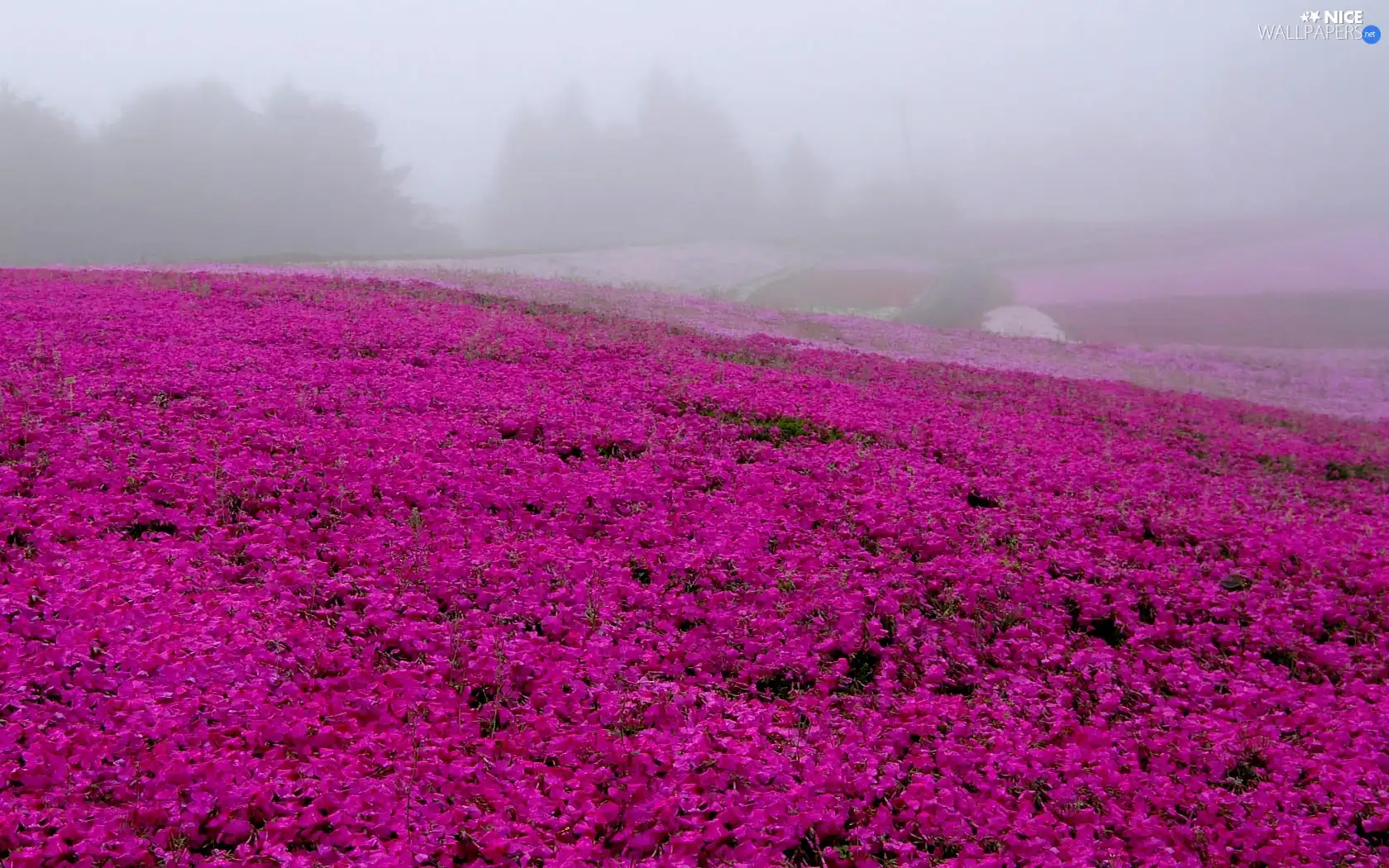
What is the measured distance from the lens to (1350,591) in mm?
9516

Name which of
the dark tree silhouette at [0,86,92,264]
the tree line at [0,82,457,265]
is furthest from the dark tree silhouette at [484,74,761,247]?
the dark tree silhouette at [0,86,92,264]

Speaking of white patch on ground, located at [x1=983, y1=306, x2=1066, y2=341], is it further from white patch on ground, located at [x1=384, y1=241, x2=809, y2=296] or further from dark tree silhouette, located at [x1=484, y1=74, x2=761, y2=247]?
dark tree silhouette, located at [x1=484, y1=74, x2=761, y2=247]

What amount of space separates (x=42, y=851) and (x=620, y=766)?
3.16 metres

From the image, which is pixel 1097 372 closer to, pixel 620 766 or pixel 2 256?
pixel 620 766

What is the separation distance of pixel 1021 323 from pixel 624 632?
40504mm

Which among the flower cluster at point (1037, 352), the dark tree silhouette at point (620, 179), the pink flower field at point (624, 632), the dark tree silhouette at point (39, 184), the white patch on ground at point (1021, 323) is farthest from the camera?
the dark tree silhouette at point (620, 179)

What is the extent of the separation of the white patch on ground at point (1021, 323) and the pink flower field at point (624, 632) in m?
26.3

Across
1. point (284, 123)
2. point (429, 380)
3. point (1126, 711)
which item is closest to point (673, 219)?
point (284, 123)

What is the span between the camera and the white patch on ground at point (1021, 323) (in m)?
39.2

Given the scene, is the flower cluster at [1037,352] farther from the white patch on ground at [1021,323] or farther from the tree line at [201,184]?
the tree line at [201,184]

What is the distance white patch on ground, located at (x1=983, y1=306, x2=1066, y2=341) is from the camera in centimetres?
3916

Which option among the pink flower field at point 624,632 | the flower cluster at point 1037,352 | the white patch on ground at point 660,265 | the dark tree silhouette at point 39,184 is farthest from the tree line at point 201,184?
the pink flower field at point 624,632

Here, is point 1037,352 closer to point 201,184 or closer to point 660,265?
point 660,265

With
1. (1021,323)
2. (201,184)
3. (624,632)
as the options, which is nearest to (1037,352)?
(1021,323)
